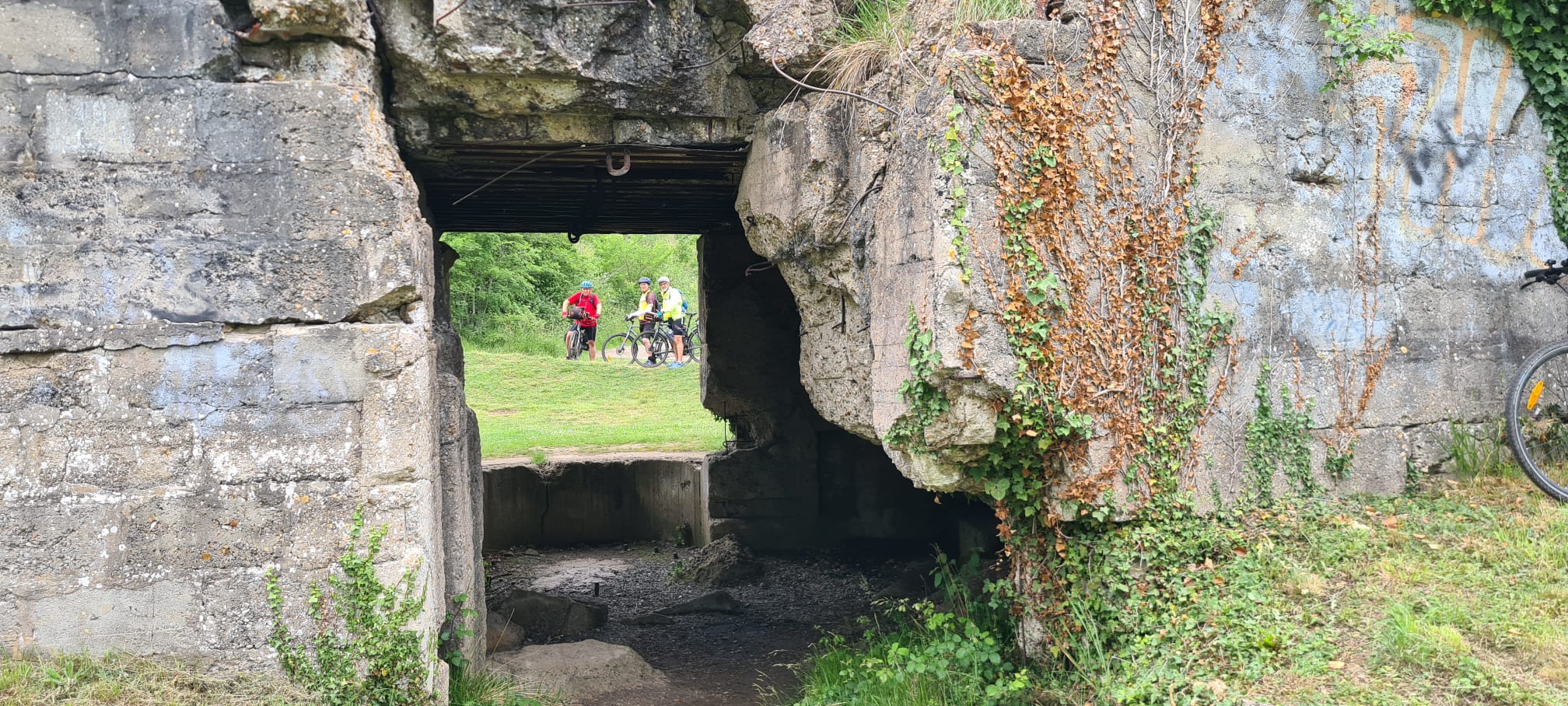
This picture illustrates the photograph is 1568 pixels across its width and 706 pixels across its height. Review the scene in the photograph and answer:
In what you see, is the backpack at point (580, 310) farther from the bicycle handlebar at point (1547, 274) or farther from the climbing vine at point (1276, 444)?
the bicycle handlebar at point (1547, 274)

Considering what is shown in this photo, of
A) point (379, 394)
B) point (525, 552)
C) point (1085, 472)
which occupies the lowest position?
point (525, 552)

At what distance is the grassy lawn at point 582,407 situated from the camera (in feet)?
42.7

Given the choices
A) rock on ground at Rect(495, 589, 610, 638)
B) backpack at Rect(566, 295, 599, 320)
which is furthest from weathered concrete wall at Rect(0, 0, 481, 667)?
backpack at Rect(566, 295, 599, 320)

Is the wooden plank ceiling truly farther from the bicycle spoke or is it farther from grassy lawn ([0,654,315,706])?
the bicycle spoke

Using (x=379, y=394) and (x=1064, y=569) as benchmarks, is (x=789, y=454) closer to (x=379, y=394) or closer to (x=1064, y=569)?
(x=1064, y=569)

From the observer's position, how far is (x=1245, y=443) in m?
4.63

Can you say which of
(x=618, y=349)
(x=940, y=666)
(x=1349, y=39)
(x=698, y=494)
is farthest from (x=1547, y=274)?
(x=618, y=349)

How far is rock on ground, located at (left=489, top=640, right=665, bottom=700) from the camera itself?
5605mm

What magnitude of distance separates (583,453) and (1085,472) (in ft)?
28.6

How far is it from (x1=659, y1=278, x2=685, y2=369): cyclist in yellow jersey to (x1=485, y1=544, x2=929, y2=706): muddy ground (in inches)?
258

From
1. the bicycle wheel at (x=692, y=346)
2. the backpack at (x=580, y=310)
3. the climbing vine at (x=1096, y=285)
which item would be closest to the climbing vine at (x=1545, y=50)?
the climbing vine at (x=1096, y=285)

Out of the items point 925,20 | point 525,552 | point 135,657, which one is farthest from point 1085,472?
point 525,552

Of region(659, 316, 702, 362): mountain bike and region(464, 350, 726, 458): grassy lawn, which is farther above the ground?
region(659, 316, 702, 362): mountain bike

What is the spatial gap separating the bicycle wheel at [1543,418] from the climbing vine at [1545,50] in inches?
28.3
